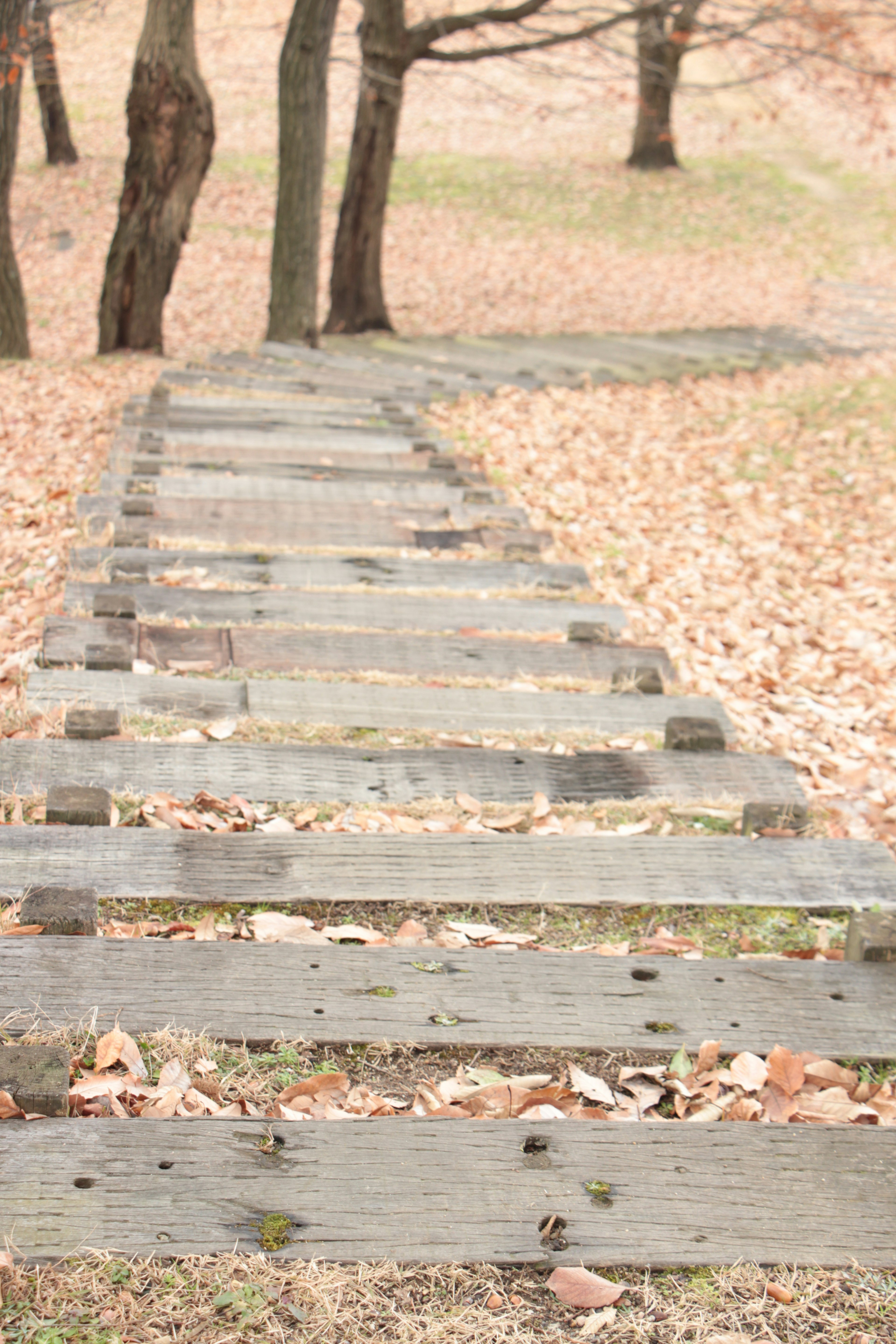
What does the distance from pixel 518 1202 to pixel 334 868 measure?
3.79 feet

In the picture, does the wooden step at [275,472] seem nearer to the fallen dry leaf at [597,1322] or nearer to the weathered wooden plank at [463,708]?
the weathered wooden plank at [463,708]

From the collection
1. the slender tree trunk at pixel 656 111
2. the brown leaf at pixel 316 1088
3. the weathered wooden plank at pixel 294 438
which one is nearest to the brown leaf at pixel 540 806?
the brown leaf at pixel 316 1088

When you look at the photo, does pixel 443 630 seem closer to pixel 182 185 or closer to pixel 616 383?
pixel 616 383

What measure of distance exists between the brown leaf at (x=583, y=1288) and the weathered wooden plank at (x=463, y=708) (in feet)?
7.48

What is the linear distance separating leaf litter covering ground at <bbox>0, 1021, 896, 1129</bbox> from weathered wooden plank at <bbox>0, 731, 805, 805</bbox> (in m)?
1.19

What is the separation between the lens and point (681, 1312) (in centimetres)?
174

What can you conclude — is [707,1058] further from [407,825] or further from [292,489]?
[292,489]

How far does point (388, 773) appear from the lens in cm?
354

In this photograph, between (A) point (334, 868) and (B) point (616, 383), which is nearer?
(A) point (334, 868)

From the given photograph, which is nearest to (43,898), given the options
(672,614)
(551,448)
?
(672,614)

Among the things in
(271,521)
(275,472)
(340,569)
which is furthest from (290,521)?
(275,472)

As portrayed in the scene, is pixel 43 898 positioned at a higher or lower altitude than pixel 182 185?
lower

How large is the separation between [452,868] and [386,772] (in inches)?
24.8

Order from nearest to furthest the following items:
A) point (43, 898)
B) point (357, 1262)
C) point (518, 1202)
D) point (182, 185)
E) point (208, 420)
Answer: point (357, 1262), point (518, 1202), point (43, 898), point (208, 420), point (182, 185)
